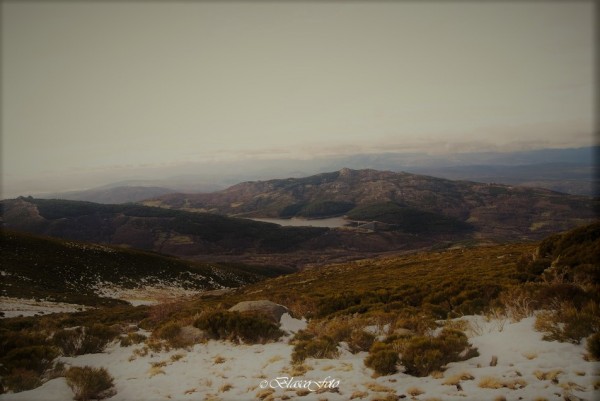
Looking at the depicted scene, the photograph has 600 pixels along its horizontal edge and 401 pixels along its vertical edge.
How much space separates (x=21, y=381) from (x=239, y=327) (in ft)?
23.7

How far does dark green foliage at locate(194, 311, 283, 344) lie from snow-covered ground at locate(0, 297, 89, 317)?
21.4 meters

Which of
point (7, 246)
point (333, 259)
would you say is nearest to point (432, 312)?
point (7, 246)

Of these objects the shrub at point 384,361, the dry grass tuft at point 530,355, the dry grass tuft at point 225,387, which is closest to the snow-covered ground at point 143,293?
the dry grass tuft at point 225,387

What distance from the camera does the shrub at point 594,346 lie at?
779 centimetres

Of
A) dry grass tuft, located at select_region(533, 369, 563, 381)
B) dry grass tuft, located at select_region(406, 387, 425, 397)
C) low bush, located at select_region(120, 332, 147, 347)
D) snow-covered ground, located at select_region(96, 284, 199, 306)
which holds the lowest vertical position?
snow-covered ground, located at select_region(96, 284, 199, 306)

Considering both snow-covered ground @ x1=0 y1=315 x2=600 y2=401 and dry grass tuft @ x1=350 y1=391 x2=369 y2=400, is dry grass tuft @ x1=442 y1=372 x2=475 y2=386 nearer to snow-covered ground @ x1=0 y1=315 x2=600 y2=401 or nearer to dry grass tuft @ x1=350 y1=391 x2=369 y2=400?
snow-covered ground @ x1=0 y1=315 x2=600 y2=401

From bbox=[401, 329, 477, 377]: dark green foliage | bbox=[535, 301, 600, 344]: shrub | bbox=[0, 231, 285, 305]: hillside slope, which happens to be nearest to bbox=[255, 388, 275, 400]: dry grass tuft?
bbox=[401, 329, 477, 377]: dark green foliage

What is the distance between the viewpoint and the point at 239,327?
13.6 meters

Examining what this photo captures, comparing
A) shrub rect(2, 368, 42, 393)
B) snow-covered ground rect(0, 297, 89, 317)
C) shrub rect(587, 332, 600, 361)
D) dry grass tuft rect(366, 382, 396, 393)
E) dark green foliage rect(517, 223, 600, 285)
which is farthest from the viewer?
snow-covered ground rect(0, 297, 89, 317)

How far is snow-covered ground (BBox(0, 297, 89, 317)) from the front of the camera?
2606 centimetres

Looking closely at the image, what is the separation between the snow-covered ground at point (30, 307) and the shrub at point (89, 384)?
21797 millimetres

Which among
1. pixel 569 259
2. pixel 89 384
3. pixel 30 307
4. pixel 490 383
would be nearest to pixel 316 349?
pixel 490 383

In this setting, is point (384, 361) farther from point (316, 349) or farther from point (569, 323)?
point (569, 323)

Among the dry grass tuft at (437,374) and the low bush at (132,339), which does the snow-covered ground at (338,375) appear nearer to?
the dry grass tuft at (437,374)
